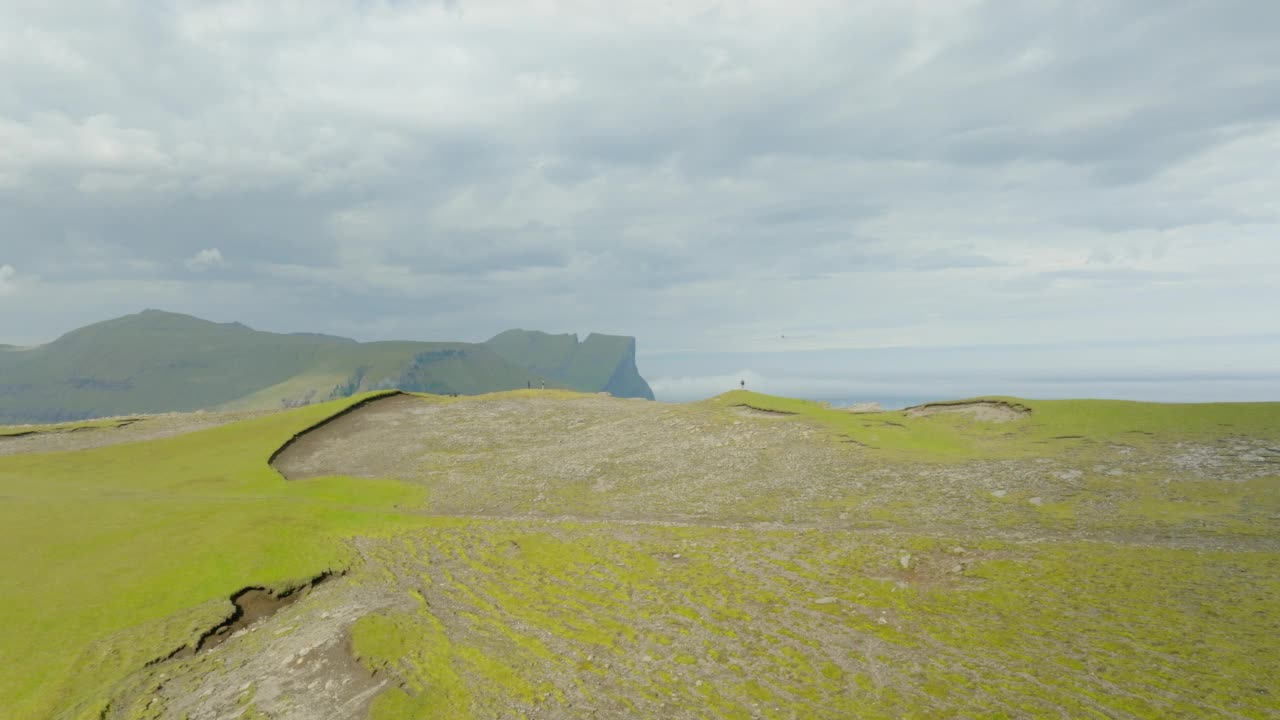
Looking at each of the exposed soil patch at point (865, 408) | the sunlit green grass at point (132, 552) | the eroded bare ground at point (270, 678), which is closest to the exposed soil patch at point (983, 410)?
the exposed soil patch at point (865, 408)

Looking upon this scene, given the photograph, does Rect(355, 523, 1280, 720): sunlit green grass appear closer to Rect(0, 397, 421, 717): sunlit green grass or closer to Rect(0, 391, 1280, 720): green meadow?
Rect(0, 391, 1280, 720): green meadow

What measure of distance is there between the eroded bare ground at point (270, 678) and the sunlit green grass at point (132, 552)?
1.17m

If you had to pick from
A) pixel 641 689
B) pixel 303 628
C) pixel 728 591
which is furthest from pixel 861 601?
pixel 303 628

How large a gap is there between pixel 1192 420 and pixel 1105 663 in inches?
1263

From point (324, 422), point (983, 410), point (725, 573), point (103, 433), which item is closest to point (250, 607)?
point (725, 573)

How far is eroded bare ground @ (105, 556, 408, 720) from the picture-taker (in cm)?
1572

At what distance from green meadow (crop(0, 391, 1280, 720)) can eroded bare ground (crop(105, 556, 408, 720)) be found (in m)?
0.15

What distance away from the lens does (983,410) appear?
156ft

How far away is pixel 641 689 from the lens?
15.6 meters

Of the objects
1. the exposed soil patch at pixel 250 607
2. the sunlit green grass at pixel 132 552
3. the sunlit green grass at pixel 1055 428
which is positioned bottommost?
the exposed soil patch at pixel 250 607

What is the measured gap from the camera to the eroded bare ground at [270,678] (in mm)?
15719

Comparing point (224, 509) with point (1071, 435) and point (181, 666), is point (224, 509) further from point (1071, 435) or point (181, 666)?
point (1071, 435)

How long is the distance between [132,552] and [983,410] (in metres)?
54.7

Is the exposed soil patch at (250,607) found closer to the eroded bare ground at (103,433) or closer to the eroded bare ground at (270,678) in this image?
the eroded bare ground at (270,678)
